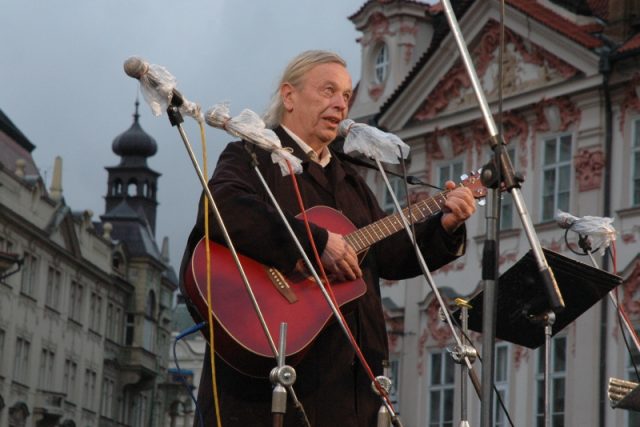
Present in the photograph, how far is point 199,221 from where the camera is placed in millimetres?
5332

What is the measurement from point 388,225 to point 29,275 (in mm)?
38868

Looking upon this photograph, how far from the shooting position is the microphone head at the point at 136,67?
5125 mm

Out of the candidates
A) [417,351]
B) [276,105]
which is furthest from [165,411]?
[276,105]

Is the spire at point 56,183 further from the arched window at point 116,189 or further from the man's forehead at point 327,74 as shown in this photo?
the man's forehead at point 327,74

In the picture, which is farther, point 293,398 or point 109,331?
point 109,331

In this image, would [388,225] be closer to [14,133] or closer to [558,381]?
[558,381]

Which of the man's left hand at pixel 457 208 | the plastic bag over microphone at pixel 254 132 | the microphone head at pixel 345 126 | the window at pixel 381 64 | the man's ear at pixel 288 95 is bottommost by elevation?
the man's left hand at pixel 457 208

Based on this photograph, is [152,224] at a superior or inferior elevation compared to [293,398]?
superior

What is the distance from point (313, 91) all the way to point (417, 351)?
18478mm

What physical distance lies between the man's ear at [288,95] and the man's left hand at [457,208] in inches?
25.4

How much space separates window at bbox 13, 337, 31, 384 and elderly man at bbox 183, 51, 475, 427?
37.7 m

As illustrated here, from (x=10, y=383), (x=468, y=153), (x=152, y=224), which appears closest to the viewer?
(x=468, y=153)

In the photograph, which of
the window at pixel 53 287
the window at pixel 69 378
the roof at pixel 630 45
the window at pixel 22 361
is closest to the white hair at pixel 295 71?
the roof at pixel 630 45

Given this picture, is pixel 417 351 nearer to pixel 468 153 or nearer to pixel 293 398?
pixel 468 153
